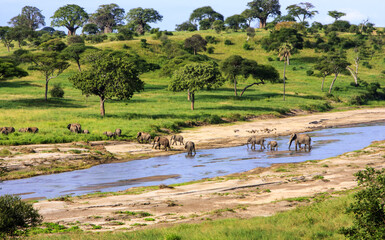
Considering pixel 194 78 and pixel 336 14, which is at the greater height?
pixel 336 14

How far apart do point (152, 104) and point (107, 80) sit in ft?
55.3

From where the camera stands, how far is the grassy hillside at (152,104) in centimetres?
4600

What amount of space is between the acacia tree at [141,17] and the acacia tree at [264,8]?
143 feet

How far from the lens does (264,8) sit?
631ft

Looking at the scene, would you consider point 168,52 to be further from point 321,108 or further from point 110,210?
point 110,210

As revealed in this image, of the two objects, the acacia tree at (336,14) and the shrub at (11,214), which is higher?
the acacia tree at (336,14)

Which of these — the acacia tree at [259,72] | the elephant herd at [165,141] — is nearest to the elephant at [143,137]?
the elephant herd at [165,141]

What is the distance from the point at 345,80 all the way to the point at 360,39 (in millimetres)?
46897

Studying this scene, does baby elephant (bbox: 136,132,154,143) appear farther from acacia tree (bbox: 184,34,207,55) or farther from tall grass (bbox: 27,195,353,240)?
acacia tree (bbox: 184,34,207,55)

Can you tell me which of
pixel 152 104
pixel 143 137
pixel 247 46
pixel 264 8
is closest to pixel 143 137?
pixel 143 137

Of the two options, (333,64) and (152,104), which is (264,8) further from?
(152,104)

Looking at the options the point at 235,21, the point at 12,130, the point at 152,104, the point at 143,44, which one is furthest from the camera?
the point at 235,21

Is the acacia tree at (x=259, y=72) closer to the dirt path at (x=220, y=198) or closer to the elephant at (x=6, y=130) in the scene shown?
the elephant at (x=6, y=130)

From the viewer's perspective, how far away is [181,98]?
78.7 metres
